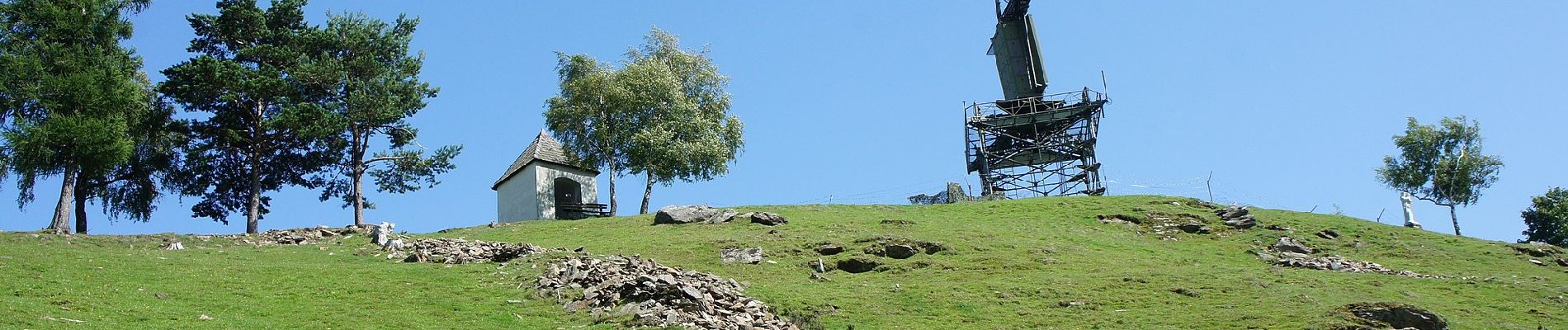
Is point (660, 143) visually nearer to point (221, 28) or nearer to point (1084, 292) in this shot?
point (221, 28)

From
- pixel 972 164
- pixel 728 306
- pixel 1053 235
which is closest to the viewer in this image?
pixel 728 306

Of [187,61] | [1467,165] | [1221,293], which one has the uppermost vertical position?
[187,61]

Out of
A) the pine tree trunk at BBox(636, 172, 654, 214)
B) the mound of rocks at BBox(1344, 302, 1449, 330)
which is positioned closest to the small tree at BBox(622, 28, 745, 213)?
the pine tree trunk at BBox(636, 172, 654, 214)

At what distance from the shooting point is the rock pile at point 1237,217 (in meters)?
49.9

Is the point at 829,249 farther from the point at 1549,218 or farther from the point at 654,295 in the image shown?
the point at 1549,218

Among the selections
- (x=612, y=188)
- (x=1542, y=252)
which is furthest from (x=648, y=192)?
(x=1542, y=252)

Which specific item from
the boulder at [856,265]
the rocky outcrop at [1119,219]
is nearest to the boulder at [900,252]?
the boulder at [856,265]

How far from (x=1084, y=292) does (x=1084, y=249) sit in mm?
8650

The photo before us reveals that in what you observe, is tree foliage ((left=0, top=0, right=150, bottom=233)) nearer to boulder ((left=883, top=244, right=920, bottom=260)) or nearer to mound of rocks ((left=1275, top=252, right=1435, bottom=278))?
boulder ((left=883, top=244, right=920, bottom=260))

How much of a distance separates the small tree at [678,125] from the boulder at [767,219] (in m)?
11.2

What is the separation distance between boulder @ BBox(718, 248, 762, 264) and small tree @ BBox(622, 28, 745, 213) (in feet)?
59.5

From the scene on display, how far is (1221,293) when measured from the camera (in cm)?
3491

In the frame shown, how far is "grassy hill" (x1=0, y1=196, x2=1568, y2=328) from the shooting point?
1198 inches

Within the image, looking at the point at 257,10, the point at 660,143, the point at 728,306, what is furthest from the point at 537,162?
the point at 728,306
